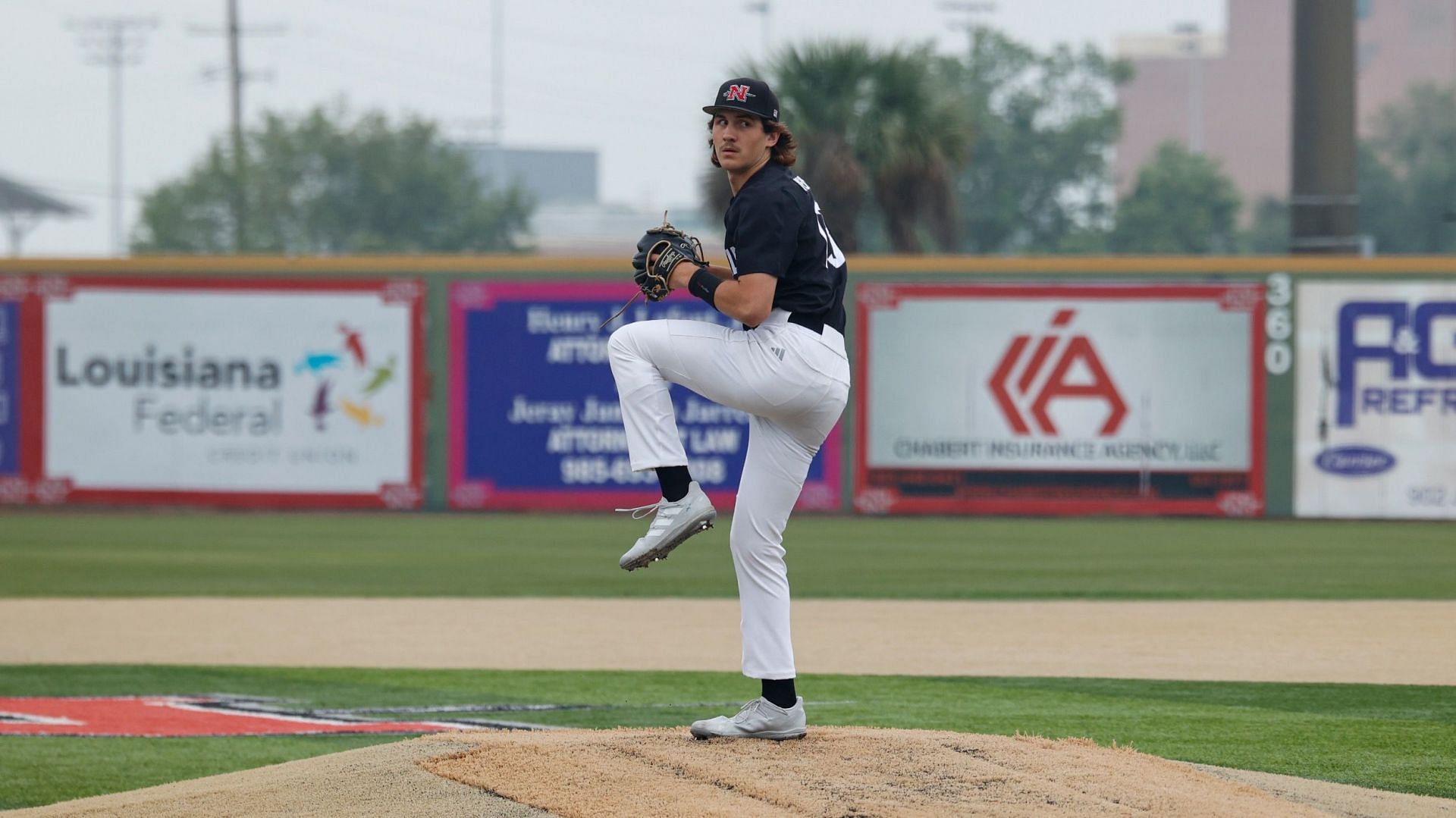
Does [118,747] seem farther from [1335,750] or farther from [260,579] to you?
[260,579]

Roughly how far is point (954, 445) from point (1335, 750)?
14.1 meters

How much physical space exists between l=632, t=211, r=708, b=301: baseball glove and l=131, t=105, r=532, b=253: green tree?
6983 centimetres

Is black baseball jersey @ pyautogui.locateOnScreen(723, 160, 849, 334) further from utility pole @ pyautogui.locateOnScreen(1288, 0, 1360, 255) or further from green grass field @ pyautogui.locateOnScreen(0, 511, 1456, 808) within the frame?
utility pole @ pyautogui.locateOnScreen(1288, 0, 1360, 255)

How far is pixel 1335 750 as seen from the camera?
308 inches

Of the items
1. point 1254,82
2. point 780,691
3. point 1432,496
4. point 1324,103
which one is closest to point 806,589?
point 780,691

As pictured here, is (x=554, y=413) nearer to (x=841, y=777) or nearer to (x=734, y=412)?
(x=734, y=412)

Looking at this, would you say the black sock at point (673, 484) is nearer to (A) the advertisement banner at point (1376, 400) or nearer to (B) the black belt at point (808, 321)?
(B) the black belt at point (808, 321)

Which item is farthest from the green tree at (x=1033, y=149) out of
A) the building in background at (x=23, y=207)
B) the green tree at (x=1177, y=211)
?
the building in background at (x=23, y=207)

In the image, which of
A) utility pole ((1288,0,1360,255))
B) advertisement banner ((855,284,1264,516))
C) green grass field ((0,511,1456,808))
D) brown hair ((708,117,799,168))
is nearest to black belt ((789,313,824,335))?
brown hair ((708,117,799,168))

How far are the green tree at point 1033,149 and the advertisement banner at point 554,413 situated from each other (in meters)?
54.0

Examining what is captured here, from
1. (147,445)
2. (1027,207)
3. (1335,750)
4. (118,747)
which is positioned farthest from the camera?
(1027,207)

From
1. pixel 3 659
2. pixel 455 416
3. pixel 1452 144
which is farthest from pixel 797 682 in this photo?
pixel 1452 144

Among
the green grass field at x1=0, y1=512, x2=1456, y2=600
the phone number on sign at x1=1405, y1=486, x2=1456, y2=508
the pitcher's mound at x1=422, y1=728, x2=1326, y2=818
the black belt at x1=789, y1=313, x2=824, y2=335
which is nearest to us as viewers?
the pitcher's mound at x1=422, y1=728, x2=1326, y2=818

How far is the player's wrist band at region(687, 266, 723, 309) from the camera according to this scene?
625 cm
